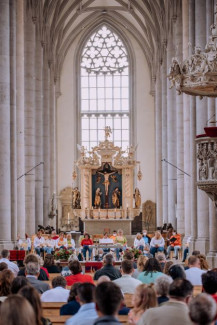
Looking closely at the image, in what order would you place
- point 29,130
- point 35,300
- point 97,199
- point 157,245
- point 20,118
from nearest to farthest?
1. point 35,300
2. point 157,245
3. point 20,118
4. point 29,130
5. point 97,199

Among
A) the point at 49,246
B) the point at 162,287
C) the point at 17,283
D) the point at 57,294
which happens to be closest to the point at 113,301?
the point at 162,287

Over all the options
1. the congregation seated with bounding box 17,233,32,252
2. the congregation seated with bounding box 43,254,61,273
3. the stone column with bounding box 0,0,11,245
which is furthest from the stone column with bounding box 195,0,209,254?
the congregation seated with bounding box 43,254,61,273

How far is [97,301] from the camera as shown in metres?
5.21

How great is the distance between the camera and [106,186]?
151 ft

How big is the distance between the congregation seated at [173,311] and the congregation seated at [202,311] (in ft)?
3.66

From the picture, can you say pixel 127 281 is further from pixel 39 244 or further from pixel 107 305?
pixel 39 244

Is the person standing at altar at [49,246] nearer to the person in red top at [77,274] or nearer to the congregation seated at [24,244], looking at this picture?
the congregation seated at [24,244]

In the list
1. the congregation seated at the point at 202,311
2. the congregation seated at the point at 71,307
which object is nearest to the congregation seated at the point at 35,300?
the congregation seated at the point at 202,311

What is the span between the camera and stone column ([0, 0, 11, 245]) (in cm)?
2748

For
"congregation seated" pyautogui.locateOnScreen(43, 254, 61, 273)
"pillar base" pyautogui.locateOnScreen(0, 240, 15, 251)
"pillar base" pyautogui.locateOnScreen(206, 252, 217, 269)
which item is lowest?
"pillar base" pyautogui.locateOnScreen(206, 252, 217, 269)

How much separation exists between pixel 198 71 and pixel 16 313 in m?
11.6

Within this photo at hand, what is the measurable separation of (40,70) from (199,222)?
1871 cm

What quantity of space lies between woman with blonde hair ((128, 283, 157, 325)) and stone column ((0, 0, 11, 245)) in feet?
68.4

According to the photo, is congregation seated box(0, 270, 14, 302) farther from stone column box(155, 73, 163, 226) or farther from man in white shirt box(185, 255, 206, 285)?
stone column box(155, 73, 163, 226)
